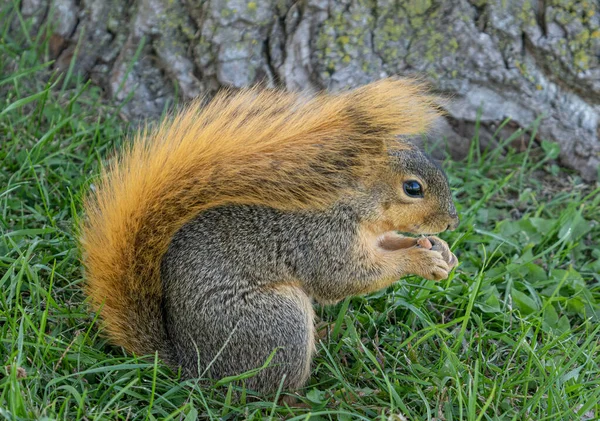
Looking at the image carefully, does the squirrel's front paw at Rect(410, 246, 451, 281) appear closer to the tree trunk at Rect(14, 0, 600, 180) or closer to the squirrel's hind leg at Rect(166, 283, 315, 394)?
the squirrel's hind leg at Rect(166, 283, 315, 394)

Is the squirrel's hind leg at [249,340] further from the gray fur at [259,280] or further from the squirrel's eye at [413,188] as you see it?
the squirrel's eye at [413,188]

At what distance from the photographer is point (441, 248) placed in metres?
2.10

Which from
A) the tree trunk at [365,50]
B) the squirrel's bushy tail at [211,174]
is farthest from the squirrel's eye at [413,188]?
the tree trunk at [365,50]

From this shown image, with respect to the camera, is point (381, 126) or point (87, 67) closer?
point (381, 126)

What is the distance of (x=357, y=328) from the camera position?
2.07 m

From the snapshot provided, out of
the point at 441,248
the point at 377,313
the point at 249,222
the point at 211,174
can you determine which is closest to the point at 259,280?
the point at 249,222

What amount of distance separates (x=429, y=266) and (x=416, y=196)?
187mm

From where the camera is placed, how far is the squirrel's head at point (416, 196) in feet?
6.35

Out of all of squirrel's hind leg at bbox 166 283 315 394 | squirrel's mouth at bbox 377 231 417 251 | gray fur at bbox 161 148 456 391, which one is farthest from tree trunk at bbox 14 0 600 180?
squirrel's hind leg at bbox 166 283 315 394

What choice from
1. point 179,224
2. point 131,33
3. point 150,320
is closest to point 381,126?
point 179,224

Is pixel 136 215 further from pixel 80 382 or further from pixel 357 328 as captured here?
pixel 357 328

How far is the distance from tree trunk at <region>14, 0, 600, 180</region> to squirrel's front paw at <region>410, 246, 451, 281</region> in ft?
2.64

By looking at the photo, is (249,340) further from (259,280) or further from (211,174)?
(211,174)

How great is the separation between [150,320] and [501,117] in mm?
1461
